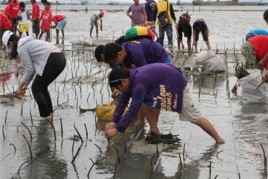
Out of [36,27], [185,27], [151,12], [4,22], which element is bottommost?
[36,27]

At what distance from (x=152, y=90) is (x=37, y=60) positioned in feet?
6.55

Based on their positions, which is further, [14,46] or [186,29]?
[186,29]

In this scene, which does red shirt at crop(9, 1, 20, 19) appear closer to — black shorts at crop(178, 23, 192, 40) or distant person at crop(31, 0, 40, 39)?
distant person at crop(31, 0, 40, 39)

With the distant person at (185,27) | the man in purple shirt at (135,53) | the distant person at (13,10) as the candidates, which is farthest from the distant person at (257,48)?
the distant person at (13,10)

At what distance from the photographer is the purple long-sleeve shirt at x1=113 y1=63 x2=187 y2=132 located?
17.9 ft

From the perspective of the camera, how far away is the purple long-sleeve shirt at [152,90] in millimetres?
5457

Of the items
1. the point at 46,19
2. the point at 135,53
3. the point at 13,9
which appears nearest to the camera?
the point at 135,53

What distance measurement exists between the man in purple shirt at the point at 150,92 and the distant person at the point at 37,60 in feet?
5.29

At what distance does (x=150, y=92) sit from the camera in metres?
5.75

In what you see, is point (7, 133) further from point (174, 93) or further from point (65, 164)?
point (174, 93)

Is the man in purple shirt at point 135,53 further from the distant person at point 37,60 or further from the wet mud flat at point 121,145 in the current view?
the distant person at point 37,60

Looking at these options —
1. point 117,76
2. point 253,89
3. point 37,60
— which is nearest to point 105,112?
point 37,60

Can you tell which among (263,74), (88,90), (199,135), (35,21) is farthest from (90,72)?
(35,21)

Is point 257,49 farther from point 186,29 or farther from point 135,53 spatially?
point 186,29
